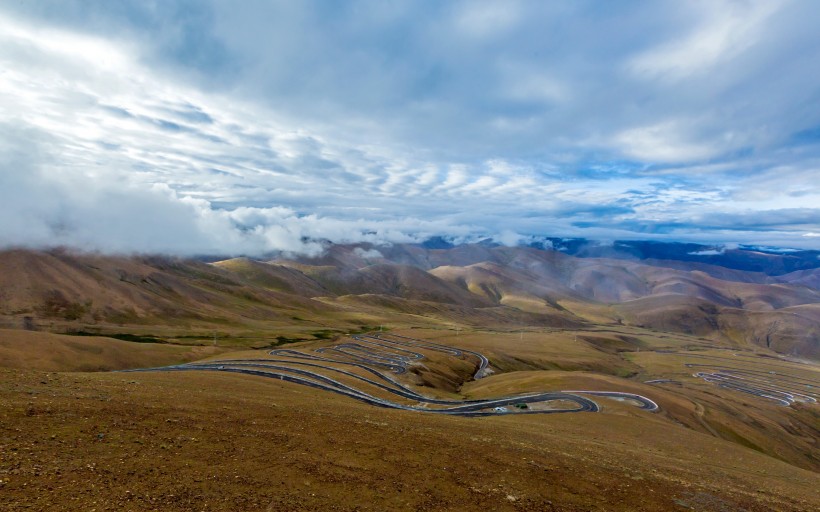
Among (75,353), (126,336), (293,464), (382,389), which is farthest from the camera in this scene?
(126,336)

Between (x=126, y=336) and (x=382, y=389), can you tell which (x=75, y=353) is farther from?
(x=126, y=336)

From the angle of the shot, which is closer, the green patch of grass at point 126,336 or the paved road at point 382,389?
the paved road at point 382,389

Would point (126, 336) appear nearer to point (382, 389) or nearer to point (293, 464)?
point (382, 389)

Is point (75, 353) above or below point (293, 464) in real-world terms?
below

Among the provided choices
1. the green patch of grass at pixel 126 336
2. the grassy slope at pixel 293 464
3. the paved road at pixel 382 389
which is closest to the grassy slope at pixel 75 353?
the paved road at pixel 382 389

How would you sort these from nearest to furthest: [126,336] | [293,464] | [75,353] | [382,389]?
[293,464], [382,389], [75,353], [126,336]

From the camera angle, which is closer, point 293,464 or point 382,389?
point 293,464

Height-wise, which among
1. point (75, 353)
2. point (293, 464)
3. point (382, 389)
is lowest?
point (382, 389)

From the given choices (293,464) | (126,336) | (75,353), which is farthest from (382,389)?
(126,336)

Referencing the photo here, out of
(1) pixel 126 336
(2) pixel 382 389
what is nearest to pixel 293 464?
(2) pixel 382 389

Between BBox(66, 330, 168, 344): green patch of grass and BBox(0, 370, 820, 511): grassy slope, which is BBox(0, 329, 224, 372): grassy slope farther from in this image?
BBox(0, 370, 820, 511): grassy slope

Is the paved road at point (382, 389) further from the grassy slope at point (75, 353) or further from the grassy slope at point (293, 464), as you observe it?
the grassy slope at point (293, 464)
